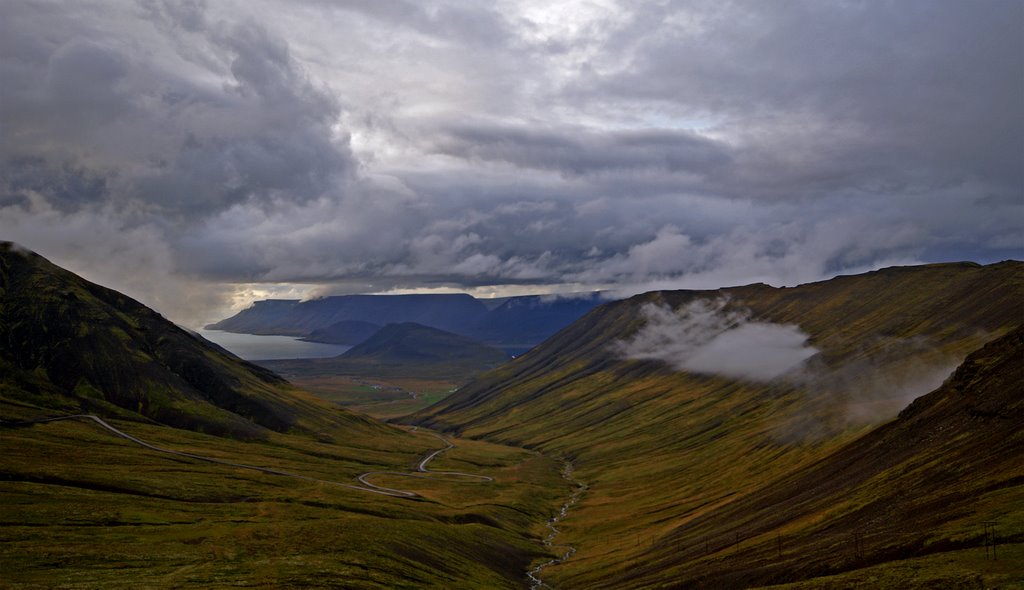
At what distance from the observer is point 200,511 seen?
5950 inches

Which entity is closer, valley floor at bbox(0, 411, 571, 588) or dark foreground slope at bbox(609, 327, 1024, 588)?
dark foreground slope at bbox(609, 327, 1024, 588)

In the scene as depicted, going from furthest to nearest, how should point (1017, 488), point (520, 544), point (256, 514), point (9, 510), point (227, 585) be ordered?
1. point (520, 544)
2. point (256, 514)
3. point (9, 510)
4. point (227, 585)
5. point (1017, 488)

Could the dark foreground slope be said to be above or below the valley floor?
above

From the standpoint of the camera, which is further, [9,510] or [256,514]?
[256,514]

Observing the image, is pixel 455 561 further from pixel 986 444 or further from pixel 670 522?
pixel 986 444

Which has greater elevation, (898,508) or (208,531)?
(898,508)

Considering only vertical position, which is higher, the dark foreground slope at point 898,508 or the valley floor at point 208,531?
the dark foreground slope at point 898,508

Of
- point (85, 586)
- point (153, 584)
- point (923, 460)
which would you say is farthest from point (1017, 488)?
point (85, 586)

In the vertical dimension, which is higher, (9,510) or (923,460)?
(923,460)

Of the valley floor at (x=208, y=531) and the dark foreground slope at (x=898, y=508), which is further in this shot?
the valley floor at (x=208, y=531)

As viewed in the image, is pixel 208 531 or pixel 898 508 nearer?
pixel 898 508

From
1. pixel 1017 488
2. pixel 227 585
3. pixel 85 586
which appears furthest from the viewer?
pixel 227 585

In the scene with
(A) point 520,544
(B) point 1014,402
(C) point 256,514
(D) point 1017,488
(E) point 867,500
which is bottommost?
(A) point 520,544

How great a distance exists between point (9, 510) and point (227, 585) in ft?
181
